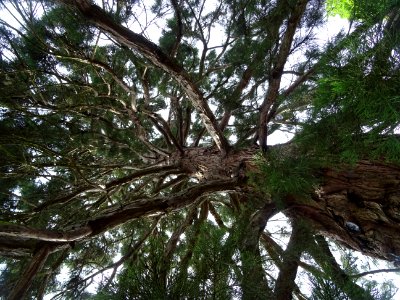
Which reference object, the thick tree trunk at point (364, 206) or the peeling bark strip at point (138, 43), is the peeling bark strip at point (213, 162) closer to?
the peeling bark strip at point (138, 43)

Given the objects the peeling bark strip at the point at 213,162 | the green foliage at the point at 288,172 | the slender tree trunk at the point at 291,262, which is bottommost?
the slender tree trunk at the point at 291,262

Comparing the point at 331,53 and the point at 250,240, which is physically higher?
the point at 331,53

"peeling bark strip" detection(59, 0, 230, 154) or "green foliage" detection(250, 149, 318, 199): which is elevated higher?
"peeling bark strip" detection(59, 0, 230, 154)

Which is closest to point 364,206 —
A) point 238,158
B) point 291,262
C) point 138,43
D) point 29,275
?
point 291,262

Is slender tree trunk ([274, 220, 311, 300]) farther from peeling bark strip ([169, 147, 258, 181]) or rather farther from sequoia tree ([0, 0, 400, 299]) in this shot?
peeling bark strip ([169, 147, 258, 181])

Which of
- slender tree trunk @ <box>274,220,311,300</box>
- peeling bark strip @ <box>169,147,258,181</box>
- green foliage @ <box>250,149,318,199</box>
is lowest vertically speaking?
slender tree trunk @ <box>274,220,311,300</box>

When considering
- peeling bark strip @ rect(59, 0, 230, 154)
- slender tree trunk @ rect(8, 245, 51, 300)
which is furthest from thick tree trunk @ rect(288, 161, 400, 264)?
slender tree trunk @ rect(8, 245, 51, 300)

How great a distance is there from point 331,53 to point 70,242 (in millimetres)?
1713

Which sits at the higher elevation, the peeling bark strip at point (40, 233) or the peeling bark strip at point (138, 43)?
the peeling bark strip at point (138, 43)

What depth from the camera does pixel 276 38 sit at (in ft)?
8.68

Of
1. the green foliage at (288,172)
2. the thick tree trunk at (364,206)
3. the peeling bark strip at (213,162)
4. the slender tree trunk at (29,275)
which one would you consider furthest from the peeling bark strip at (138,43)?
the slender tree trunk at (29,275)

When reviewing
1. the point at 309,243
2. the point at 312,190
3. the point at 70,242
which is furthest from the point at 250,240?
the point at 70,242

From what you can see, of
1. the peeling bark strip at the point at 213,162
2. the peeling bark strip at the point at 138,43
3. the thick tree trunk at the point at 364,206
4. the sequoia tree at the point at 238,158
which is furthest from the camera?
the peeling bark strip at the point at 213,162

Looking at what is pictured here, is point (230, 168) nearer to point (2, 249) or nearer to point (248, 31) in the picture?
point (248, 31)
